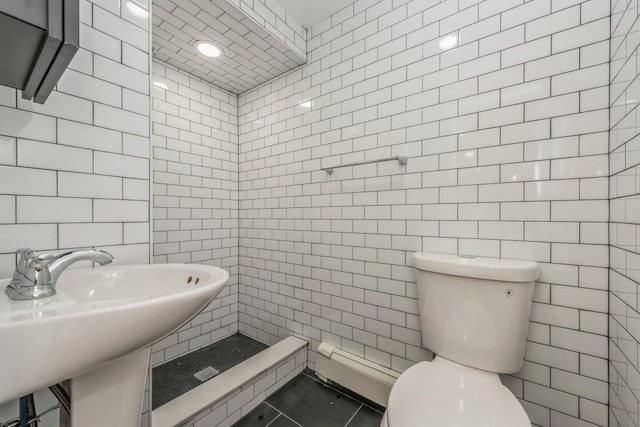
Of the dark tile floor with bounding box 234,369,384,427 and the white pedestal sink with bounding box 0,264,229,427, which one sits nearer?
the white pedestal sink with bounding box 0,264,229,427

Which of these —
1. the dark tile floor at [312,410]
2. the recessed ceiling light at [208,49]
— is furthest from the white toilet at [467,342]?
the recessed ceiling light at [208,49]

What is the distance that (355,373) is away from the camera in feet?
5.00

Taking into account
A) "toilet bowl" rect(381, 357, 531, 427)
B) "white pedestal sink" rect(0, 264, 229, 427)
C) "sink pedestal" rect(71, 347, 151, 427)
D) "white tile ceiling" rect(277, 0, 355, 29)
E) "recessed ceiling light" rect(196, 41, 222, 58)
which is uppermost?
"white tile ceiling" rect(277, 0, 355, 29)

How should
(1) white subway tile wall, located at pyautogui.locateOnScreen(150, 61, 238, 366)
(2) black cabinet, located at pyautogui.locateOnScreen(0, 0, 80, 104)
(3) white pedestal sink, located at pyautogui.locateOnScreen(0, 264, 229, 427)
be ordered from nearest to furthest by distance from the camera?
(3) white pedestal sink, located at pyautogui.locateOnScreen(0, 264, 229, 427)
(2) black cabinet, located at pyautogui.locateOnScreen(0, 0, 80, 104)
(1) white subway tile wall, located at pyautogui.locateOnScreen(150, 61, 238, 366)

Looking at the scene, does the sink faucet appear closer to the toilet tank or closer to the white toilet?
the white toilet

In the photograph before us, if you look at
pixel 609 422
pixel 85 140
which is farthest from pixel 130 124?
pixel 609 422

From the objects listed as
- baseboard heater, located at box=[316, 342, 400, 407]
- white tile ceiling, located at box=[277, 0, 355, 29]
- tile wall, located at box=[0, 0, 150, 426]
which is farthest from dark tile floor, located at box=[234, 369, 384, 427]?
white tile ceiling, located at box=[277, 0, 355, 29]

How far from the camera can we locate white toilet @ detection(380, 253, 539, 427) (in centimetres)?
81

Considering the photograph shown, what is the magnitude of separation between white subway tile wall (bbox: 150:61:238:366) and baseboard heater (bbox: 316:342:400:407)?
3.23 feet

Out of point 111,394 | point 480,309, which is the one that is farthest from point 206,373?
point 480,309

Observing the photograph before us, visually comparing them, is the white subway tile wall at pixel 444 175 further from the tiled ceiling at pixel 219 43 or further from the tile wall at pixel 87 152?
the tile wall at pixel 87 152

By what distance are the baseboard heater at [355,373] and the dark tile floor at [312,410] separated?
66 millimetres

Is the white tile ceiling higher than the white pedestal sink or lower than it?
higher

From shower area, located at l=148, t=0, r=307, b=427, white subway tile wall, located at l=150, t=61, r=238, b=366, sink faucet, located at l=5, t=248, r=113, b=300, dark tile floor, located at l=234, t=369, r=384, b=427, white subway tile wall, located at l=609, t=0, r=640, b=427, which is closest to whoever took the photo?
sink faucet, located at l=5, t=248, r=113, b=300
